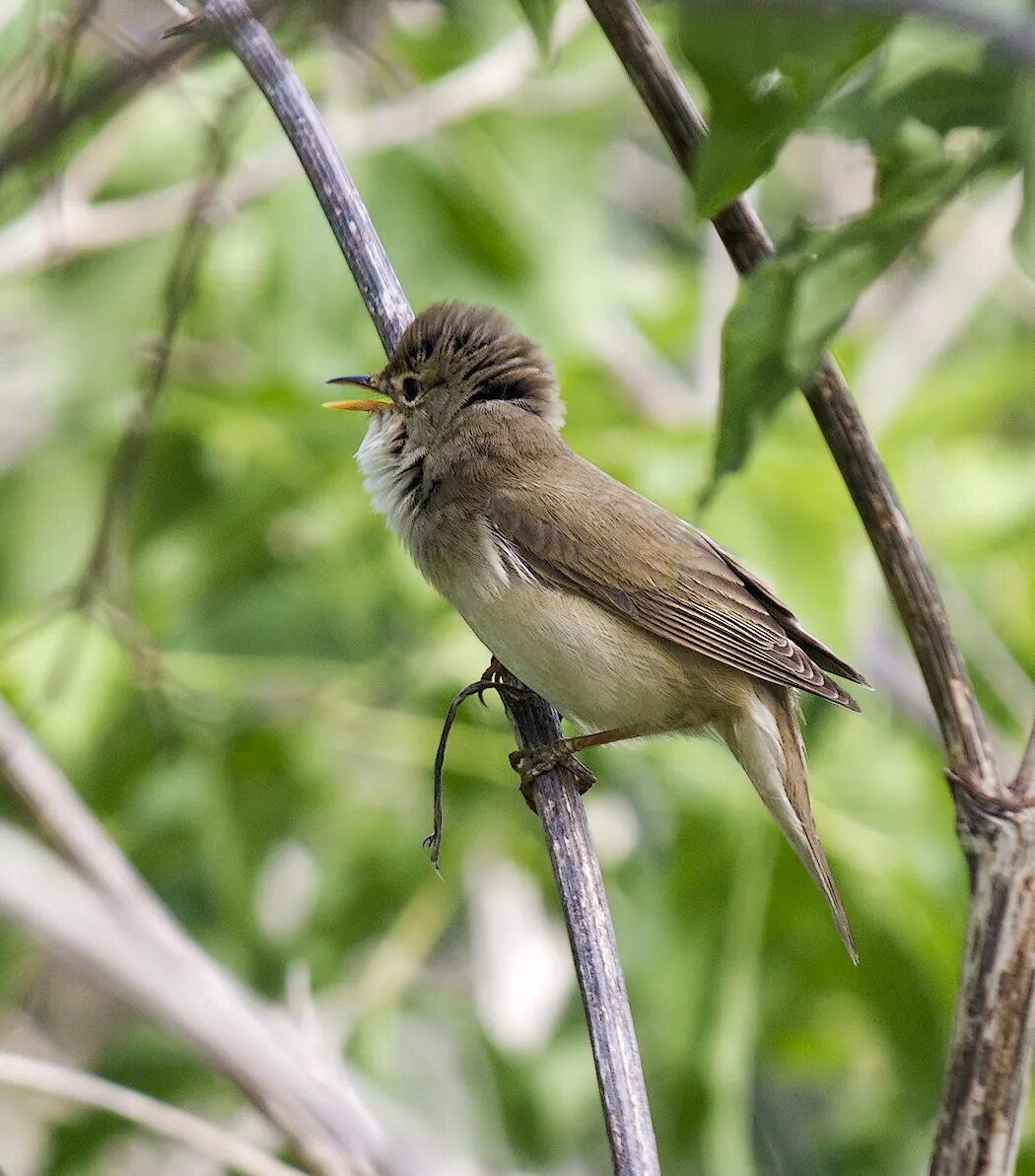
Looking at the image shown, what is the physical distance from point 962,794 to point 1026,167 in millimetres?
865

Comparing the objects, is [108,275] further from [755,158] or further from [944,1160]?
[944,1160]

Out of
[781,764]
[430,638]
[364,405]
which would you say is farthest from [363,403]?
[781,764]

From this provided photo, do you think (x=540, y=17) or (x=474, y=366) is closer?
(x=540, y=17)

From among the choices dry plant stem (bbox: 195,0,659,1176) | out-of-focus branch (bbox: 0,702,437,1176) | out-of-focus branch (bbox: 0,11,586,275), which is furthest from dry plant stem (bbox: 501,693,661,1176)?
out-of-focus branch (bbox: 0,11,586,275)

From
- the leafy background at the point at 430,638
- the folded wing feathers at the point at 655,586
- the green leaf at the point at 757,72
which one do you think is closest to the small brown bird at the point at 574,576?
the folded wing feathers at the point at 655,586

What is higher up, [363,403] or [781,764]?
[363,403]

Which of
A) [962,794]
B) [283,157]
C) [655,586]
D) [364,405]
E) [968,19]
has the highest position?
[283,157]

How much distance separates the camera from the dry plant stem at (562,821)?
1684 millimetres

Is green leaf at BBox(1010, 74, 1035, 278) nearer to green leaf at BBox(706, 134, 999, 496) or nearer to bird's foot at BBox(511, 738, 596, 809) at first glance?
green leaf at BBox(706, 134, 999, 496)

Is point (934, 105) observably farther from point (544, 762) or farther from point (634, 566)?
point (634, 566)

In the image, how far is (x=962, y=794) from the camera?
5.94 feet

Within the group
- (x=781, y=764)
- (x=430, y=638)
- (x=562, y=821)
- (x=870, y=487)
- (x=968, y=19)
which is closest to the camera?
(x=968, y=19)

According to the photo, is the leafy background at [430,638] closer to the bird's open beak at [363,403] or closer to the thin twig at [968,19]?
the bird's open beak at [363,403]

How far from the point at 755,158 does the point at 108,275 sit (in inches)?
66.9
